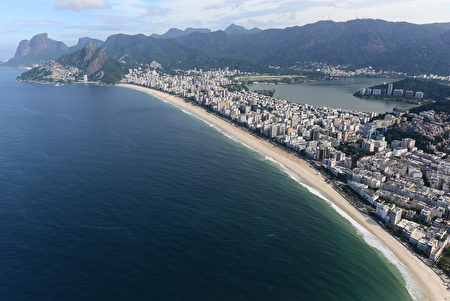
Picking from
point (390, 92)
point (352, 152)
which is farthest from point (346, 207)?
point (390, 92)

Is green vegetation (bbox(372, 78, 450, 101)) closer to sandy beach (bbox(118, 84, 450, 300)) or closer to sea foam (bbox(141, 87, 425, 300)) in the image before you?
sandy beach (bbox(118, 84, 450, 300))

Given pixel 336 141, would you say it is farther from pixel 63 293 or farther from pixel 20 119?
pixel 20 119

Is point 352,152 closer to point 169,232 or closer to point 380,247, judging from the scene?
point 380,247

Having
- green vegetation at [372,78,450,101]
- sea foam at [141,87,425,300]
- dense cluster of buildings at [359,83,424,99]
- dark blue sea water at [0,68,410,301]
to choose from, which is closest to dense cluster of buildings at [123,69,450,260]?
sea foam at [141,87,425,300]

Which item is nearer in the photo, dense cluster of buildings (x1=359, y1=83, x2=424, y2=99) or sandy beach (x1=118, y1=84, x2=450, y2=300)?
sandy beach (x1=118, y1=84, x2=450, y2=300)

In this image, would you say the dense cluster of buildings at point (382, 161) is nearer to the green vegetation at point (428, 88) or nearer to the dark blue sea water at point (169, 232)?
the dark blue sea water at point (169, 232)
